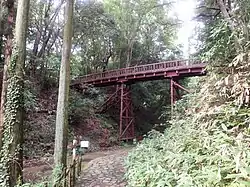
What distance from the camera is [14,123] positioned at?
5.14 m

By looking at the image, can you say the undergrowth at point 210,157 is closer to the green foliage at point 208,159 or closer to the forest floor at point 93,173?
the green foliage at point 208,159

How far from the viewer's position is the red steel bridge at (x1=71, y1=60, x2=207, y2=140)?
15711 millimetres

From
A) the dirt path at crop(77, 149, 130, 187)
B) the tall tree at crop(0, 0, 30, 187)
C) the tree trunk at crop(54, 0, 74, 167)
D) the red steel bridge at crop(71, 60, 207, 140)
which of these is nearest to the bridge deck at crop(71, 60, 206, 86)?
the red steel bridge at crop(71, 60, 207, 140)

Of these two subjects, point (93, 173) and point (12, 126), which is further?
point (93, 173)

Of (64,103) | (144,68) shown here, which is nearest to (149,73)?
(144,68)

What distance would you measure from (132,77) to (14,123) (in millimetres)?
12950

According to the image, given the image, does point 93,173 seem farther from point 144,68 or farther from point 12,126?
point 144,68

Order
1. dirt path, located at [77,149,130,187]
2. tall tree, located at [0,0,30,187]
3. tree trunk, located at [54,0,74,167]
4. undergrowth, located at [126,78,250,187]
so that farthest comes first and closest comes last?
dirt path, located at [77,149,130,187] → tree trunk, located at [54,0,74,167] → tall tree, located at [0,0,30,187] → undergrowth, located at [126,78,250,187]

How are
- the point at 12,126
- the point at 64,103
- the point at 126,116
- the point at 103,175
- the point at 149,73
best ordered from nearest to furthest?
the point at 12,126
the point at 64,103
the point at 103,175
the point at 149,73
the point at 126,116

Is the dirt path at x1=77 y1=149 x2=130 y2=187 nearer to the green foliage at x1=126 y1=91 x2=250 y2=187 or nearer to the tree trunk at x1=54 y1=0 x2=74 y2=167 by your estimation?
the tree trunk at x1=54 y1=0 x2=74 y2=167

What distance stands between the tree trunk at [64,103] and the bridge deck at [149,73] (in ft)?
30.5

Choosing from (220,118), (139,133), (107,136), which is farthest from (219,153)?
(139,133)

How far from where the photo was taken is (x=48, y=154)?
38.2ft

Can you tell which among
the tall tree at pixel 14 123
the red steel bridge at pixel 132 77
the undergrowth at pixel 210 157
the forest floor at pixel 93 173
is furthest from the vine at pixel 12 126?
the red steel bridge at pixel 132 77
